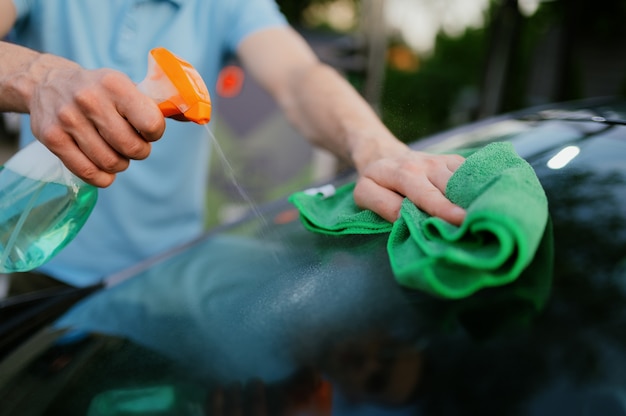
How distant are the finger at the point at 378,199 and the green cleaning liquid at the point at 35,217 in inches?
21.5

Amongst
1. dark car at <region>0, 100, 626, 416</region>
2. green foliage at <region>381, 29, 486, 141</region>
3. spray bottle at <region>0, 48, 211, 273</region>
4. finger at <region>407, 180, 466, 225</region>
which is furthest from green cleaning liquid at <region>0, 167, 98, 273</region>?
green foliage at <region>381, 29, 486, 141</region>

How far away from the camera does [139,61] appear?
175 centimetres

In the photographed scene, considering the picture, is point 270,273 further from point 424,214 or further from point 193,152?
point 193,152

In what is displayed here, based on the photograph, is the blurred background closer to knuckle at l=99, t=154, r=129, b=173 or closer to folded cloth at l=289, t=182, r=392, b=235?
folded cloth at l=289, t=182, r=392, b=235

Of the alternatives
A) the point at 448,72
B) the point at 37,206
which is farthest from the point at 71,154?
the point at 448,72

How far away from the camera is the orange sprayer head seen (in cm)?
87

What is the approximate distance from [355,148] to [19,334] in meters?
0.82

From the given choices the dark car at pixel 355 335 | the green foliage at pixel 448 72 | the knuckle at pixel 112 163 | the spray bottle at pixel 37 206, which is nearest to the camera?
the dark car at pixel 355 335

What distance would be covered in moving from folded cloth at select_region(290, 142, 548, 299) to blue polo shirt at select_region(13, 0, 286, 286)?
115 cm

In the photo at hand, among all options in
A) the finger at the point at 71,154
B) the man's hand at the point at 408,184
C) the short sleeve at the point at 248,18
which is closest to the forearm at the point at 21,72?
the finger at the point at 71,154

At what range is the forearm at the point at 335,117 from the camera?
4.34 ft

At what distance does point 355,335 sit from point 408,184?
284mm

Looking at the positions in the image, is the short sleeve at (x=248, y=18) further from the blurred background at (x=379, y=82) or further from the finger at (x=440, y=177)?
the finger at (x=440, y=177)

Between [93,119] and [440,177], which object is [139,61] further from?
[440,177]
